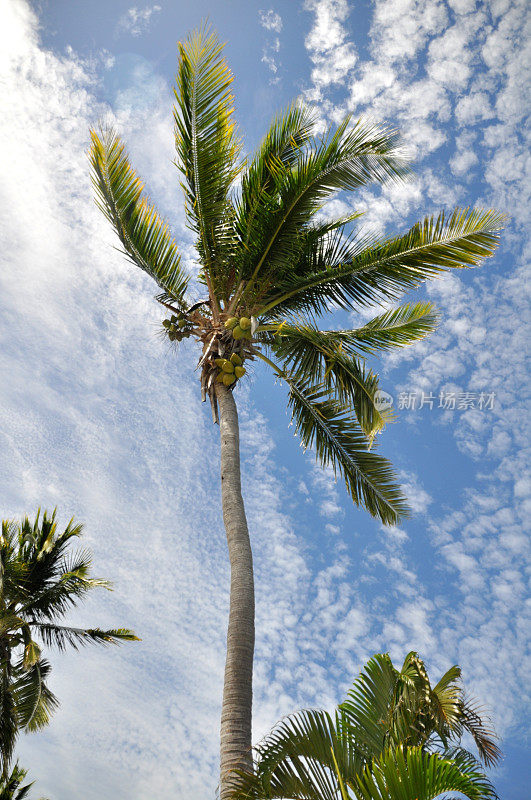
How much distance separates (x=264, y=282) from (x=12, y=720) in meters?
8.44

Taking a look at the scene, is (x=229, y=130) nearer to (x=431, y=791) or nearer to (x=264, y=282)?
(x=264, y=282)

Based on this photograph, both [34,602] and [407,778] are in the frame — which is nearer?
[407,778]

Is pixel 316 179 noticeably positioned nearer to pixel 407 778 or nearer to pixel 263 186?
pixel 263 186

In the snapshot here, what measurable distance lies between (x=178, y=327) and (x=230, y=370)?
1.21 meters

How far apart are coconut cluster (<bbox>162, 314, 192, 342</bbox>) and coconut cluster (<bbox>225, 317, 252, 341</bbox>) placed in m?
0.83

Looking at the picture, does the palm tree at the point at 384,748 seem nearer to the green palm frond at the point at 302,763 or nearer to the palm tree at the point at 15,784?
the green palm frond at the point at 302,763

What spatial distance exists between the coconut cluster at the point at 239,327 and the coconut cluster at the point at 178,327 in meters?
0.83

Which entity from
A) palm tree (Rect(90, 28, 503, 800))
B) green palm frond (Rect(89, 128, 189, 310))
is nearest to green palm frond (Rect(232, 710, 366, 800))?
palm tree (Rect(90, 28, 503, 800))

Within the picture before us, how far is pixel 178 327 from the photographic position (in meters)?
8.82

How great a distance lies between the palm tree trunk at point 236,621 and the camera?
4922mm

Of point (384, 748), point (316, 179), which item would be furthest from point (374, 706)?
point (316, 179)

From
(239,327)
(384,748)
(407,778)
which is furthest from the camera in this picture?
(239,327)

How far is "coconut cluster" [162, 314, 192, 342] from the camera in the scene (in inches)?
345

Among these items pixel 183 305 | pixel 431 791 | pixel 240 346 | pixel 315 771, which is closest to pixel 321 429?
pixel 240 346
